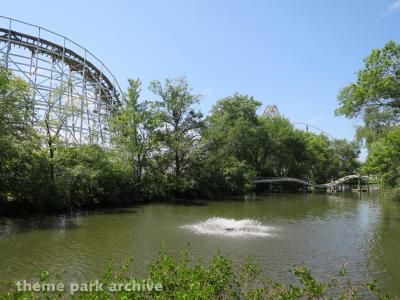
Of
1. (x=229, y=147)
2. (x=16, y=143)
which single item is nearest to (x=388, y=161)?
(x=16, y=143)

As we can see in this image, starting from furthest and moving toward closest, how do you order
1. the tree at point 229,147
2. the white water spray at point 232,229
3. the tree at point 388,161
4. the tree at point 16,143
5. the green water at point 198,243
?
the tree at point 229,147 < the tree at point 388,161 < the tree at point 16,143 < the white water spray at point 232,229 < the green water at point 198,243

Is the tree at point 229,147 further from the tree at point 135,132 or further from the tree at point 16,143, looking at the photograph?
the tree at point 16,143

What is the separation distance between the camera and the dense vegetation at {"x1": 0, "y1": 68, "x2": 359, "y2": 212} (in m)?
21.0

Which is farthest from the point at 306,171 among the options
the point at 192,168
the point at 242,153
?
the point at 192,168

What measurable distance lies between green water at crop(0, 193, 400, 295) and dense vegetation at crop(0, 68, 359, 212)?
2.99 metres

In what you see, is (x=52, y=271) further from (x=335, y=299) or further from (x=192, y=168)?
(x=192, y=168)

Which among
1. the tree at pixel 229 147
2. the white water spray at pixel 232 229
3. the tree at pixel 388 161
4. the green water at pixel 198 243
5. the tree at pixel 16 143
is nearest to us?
the green water at pixel 198 243

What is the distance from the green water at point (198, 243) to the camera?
36.3 feet

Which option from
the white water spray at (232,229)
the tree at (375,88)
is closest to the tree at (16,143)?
the white water spray at (232,229)

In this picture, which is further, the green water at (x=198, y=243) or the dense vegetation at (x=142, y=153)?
the dense vegetation at (x=142, y=153)

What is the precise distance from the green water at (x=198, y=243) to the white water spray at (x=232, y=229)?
0.04 metres

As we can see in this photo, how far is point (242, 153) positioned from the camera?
53.4 metres

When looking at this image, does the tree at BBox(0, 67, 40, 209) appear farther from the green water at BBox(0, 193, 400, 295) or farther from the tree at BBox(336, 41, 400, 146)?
the tree at BBox(336, 41, 400, 146)

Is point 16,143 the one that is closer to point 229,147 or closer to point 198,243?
point 198,243
